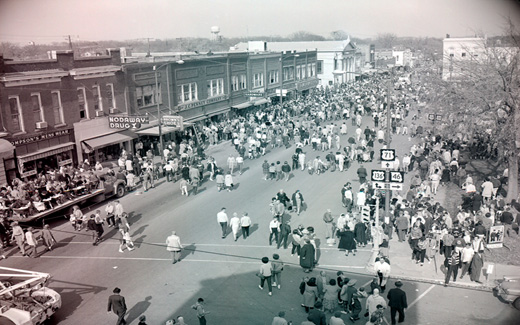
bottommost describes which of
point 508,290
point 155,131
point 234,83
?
point 508,290

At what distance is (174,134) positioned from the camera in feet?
112

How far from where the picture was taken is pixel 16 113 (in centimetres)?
2228

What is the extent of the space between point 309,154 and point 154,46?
179ft

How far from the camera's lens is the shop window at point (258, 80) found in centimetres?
4741

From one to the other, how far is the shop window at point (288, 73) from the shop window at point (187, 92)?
20229mm

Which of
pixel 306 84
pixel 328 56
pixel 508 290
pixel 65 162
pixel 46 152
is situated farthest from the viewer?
pixel 328 56

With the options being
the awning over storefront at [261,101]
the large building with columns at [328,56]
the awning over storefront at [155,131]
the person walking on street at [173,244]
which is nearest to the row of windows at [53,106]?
the awning over storefront at [155,131]

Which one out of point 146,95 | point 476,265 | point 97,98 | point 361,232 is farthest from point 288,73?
point 476,265

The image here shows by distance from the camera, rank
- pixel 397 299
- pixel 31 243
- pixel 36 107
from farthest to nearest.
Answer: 1. pixel 36 107
2. pixel 31 243
3. pixel 397 299

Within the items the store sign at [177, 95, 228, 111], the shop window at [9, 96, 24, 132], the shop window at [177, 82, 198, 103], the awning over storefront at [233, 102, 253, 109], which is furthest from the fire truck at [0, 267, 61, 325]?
the awning over storefront at [233, 102, 253, 109]

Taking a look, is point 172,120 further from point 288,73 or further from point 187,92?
point 288,73

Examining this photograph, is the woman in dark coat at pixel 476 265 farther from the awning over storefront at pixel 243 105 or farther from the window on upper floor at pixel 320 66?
the window on upper floor at pixel 320 66

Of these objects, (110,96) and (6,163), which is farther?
(110,96)

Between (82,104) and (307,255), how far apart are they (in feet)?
59.1
